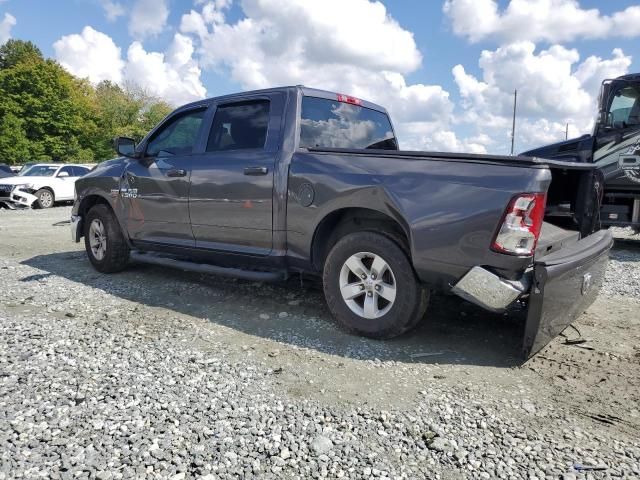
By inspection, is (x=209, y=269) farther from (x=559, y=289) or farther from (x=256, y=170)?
(x=559, y=289)

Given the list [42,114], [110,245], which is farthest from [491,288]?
[42,114]

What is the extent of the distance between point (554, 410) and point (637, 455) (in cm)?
46

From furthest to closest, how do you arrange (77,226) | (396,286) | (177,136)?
(77,226), (177,136), (396,286)

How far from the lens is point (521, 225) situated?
2.96 metres

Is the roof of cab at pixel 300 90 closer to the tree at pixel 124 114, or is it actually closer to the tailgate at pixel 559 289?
the tailgate at pixel 559 289

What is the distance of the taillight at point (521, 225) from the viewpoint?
2.92 meters

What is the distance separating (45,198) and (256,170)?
14.8 metres

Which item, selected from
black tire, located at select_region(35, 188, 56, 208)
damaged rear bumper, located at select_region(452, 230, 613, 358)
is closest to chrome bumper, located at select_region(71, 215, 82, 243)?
damaged rear bumper, located at select_region(452, 230, 613, 358)

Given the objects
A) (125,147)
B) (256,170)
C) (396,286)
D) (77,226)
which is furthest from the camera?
(77,226)

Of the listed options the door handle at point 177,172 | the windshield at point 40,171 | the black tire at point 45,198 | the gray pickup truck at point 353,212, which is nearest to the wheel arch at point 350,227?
the gray pickup truck at point 353,212

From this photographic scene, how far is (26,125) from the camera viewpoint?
46438 mm

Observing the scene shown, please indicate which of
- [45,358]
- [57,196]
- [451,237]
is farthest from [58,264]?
[57,196]

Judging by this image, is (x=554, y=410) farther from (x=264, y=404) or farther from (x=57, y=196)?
(x=57, y=196)

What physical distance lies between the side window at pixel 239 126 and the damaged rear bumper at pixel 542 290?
2.28 meters
